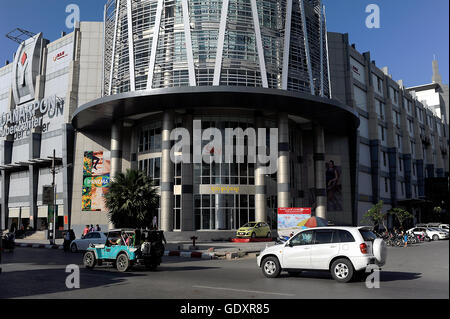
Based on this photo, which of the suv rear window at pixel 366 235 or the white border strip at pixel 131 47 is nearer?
the suv rear window at pixel 366 235

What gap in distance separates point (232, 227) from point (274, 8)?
23513 mm

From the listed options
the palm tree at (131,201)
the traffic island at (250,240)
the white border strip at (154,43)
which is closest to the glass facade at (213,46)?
the white border strip at (154,43)

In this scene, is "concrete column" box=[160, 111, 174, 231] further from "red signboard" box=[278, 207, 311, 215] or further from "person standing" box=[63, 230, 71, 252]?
"red signboard" box=[278, 207, 311, 215]

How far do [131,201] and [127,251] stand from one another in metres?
13.9

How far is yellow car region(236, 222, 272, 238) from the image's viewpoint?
3594 centimetres

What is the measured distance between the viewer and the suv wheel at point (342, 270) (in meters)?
12.1

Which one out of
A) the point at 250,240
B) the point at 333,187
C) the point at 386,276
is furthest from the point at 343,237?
the point at 333,187

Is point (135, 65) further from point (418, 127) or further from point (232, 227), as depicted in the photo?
point (418, 127)

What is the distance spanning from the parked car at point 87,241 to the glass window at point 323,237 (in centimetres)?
1633

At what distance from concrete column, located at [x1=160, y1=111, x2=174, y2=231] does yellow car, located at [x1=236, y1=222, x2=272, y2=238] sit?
742cm

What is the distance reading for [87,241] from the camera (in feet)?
88.2

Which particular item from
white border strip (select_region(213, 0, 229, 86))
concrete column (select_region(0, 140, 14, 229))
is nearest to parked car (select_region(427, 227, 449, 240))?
white border strip (select_region(213, 0, 229, 86))

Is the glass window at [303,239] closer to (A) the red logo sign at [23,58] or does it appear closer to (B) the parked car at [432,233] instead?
(B) the parked car at [432,233]

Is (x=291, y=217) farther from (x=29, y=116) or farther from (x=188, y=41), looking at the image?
(x=29, y=116)
